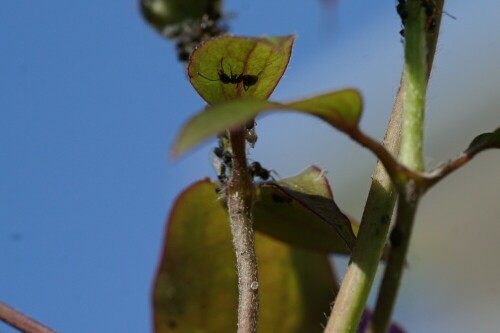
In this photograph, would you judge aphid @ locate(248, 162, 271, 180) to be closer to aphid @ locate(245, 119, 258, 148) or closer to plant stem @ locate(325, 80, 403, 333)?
aphid @ locate(245, 119, 258, 148)

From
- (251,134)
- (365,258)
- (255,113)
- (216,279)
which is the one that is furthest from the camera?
(216,279)

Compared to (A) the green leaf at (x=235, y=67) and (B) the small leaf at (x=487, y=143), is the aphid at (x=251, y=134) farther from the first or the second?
(B) the small leaf at (x=487, y=143)

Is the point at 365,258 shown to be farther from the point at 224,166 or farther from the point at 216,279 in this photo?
the point at 216,279

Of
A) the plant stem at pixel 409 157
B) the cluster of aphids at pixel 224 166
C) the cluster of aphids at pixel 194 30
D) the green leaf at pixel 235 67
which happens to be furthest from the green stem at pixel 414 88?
the cluster of aphids at pixel 194 30

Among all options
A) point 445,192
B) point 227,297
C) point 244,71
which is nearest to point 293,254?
point 227,297

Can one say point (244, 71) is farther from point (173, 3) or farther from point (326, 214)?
point (173, 3)

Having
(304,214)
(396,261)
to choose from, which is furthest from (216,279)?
(396,261)

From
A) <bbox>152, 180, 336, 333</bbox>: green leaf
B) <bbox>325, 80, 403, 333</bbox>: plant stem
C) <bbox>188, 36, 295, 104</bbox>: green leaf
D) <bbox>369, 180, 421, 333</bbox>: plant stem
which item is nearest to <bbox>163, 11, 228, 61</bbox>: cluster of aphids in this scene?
<bbox>152, 180, 336, 333</bbox>: green leaf
